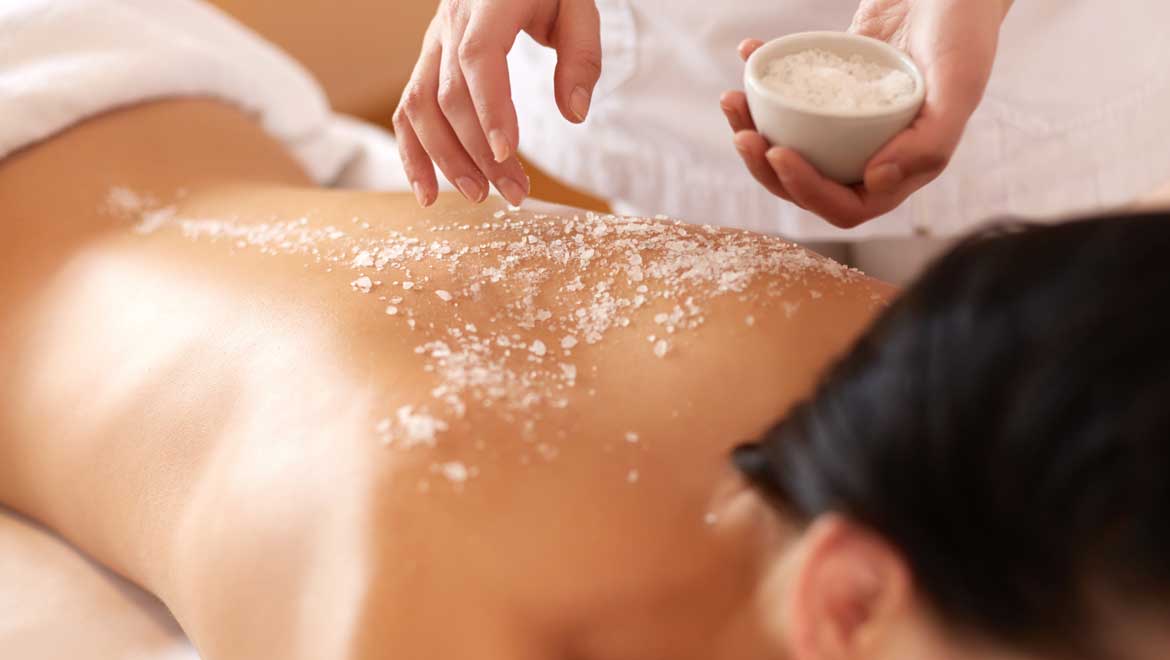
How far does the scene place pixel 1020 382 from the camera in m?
0.61

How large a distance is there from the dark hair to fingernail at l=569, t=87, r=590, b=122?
0.43m

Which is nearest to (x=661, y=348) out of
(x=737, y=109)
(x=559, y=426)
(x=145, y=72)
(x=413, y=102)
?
(x=559, y=426)

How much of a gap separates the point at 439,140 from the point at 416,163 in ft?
0.14

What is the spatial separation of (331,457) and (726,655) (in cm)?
34

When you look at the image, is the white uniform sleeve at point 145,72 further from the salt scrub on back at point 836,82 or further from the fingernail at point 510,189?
the salt scrub on back at point 836,82

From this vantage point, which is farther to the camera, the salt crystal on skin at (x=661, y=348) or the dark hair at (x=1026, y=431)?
the salt crystal on skin at (x=661, y=348)

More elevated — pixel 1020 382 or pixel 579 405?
pixel 1020 382

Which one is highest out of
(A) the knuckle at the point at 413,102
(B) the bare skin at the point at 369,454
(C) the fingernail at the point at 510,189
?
(A) the knuckle at the point at 413,102

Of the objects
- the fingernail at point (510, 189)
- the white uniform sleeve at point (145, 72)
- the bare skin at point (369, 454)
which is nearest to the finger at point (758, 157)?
the bare skin at point (369, 454)

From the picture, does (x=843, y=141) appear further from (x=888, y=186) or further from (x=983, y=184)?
(x=983, y=184)

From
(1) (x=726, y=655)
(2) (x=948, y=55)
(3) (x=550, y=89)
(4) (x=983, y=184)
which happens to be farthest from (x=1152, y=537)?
(3) (x=550, y=89)

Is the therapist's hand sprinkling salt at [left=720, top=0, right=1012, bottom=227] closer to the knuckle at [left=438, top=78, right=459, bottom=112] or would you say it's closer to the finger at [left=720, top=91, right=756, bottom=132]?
the finger at [left=720, top=91, right=756, bottom=132]

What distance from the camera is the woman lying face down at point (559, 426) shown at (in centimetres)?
62

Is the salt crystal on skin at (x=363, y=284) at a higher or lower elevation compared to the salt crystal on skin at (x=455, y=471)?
higher
